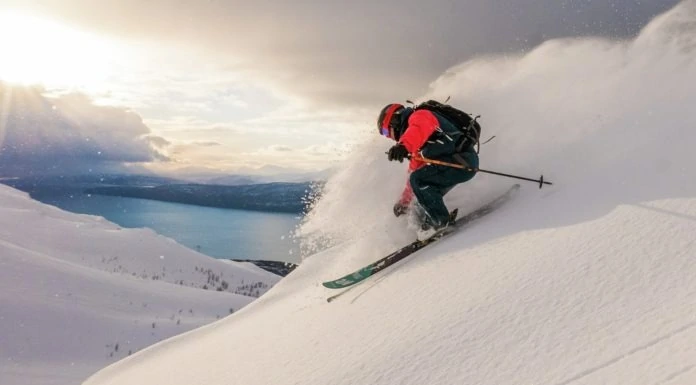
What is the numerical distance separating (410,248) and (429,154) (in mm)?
935

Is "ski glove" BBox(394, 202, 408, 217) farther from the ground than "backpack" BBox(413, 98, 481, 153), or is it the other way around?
"backpack" BBox(413, 98, 481, 153)

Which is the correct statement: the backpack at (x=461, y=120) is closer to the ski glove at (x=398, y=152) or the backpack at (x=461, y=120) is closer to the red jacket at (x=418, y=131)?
the red jacket at (x=418, y=131)

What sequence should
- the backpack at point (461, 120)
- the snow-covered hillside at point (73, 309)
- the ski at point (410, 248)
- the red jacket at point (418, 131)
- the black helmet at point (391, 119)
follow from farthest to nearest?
1. the snow-covered hillside at point (73, 309)
2. the black helmet at point (391, 119)
3. the backpack at point (461, 120)
4. the red jacket at point (418, 131)
5. the ski at point (410, 248)

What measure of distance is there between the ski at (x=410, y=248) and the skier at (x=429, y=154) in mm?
104

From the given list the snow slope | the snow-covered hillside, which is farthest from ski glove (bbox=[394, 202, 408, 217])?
the snow-covered hillside

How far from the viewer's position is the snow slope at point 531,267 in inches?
98.3

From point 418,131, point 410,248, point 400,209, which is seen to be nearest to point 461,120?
point 418,131

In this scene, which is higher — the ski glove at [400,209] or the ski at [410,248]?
the ski glove at [400,209]

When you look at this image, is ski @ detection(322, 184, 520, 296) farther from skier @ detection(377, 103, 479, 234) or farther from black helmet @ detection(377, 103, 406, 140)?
black helmet @ detection(377, 103, 406, 140)

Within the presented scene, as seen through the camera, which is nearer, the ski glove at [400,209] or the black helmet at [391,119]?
the black helmet at [391,119]

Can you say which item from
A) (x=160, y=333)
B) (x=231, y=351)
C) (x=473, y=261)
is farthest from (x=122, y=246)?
(x=473, y=261)

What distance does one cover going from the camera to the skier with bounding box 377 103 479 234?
196 inches

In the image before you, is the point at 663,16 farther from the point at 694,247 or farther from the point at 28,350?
the point at 28,350

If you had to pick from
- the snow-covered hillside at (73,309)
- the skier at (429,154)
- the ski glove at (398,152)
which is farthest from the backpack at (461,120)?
the snow-covered hillside at (73,309)
